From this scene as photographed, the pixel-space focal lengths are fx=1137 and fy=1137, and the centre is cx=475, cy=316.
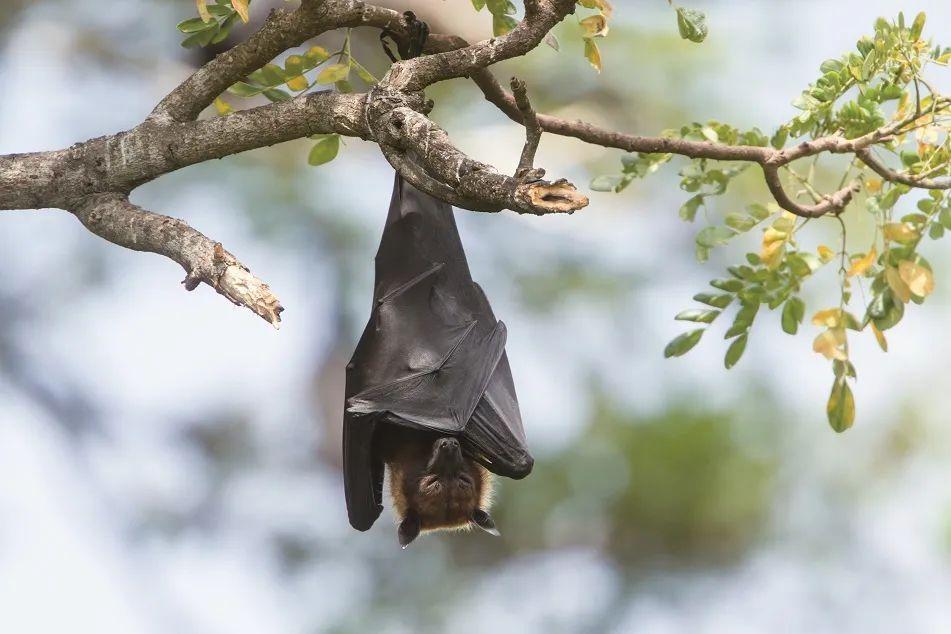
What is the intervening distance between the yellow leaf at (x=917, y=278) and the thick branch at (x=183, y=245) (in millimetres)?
1847

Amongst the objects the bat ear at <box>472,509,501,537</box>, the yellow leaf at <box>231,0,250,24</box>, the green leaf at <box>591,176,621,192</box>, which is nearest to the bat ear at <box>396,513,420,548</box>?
the bat ear at <box>472,509,501,537</box>

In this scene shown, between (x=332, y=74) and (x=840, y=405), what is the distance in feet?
6.46

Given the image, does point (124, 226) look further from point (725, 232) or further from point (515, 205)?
point (725, 232)

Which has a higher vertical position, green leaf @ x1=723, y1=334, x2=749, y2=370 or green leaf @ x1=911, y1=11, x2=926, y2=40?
green leaf @ x1=911, y1=11, x2=926, y2=40

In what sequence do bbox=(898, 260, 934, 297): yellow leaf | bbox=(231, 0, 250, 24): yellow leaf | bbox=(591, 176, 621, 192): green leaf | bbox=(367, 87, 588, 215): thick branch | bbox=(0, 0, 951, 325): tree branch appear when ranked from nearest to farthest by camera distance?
bbox=(367, 87, 588, 215): thick branch
bbox=(0, 0, 951, 325): tree branch
bbox=(231, 0, 250, 24): yellow leaf
bbox=(898, 260, 934, 297): yellow leaf
bbox=(591, 176, 621, 192): green leaf

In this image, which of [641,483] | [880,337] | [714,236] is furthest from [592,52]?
[641,483]

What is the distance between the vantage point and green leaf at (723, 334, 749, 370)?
3887 mm

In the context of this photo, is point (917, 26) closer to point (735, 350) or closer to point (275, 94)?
point (735, 350)

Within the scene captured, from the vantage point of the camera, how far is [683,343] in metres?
3.97

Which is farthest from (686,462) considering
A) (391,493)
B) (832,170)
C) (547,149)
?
(391,493)

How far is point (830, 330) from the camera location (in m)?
3.54

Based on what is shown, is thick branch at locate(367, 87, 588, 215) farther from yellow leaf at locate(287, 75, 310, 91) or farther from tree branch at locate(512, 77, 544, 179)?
yellow leaf at locate(287, 75, 310, 91)

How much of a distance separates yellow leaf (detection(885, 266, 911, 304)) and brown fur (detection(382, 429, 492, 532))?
2353 millimetres

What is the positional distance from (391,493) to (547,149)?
278 inches
